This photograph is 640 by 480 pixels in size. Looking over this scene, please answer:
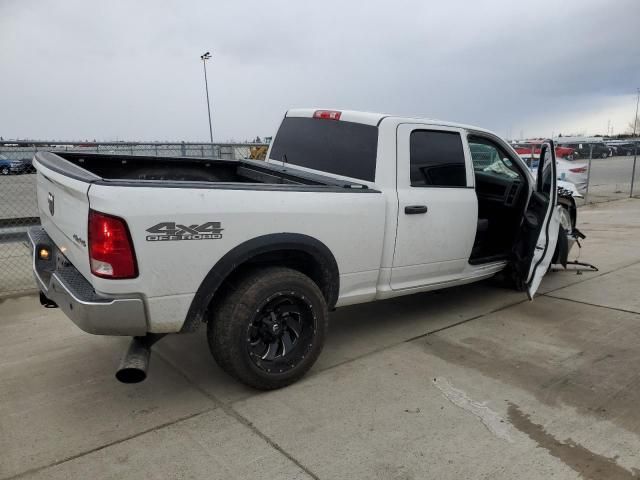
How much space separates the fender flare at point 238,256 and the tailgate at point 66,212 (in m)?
0.63

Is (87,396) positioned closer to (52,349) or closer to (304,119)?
(52,349)

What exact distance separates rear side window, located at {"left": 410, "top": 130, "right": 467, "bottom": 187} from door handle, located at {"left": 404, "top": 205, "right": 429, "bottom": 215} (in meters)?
0.18

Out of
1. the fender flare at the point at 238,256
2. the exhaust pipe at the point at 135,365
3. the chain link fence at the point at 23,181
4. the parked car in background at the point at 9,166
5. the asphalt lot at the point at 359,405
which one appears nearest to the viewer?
the asphalt lot at the point at 359,405

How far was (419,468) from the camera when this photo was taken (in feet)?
8.68

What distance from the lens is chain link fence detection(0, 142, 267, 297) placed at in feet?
18.2

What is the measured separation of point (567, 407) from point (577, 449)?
48 centimetres

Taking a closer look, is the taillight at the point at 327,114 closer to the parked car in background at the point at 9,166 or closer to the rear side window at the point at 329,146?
the rear side window at the point at 329,146

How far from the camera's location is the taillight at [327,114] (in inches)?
174

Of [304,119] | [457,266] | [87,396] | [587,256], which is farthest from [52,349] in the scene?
[587,256]

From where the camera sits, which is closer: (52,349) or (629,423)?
(629,423)

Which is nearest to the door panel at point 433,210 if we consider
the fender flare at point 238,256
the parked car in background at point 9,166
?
the fender flare at point 238,256

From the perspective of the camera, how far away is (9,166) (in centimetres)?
616

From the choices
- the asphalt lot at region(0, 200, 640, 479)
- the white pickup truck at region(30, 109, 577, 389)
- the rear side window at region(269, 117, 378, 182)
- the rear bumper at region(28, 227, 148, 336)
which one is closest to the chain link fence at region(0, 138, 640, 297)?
the asphalt lot at region(0, 200, 640, 479)

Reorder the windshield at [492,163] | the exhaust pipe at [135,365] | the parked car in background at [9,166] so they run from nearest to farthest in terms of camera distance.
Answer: the exhaust pipe at [135,365] < the windshield at [492,163] < the parked car in background at [9,166]
